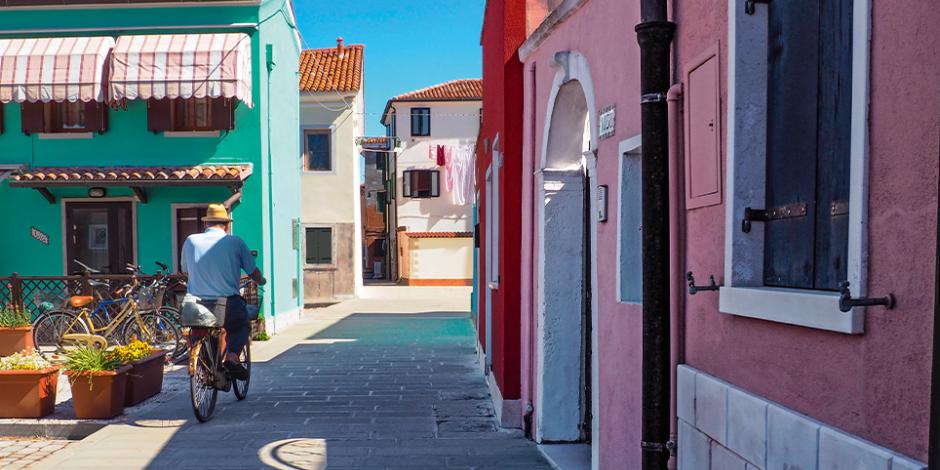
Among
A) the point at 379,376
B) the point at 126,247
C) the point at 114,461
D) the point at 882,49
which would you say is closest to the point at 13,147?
the point at 126,247

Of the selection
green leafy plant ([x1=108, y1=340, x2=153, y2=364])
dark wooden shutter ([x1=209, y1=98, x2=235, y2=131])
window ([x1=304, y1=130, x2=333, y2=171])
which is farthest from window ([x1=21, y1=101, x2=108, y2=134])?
window ([x1=304, y1=130, x2=333, y2=171])

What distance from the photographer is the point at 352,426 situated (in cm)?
703

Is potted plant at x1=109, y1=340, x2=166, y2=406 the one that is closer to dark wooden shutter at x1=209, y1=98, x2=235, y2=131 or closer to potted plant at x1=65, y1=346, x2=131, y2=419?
potted plant at x1=65, y1=346, x2=131, y2=419

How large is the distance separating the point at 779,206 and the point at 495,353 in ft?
17.9

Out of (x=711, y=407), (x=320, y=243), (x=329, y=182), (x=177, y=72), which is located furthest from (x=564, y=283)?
(x=320, y=243)

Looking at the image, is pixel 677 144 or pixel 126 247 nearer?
pixel 677 144

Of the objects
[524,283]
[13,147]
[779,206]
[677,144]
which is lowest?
[524,283]

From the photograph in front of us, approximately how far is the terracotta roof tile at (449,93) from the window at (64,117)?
22958 millimetres

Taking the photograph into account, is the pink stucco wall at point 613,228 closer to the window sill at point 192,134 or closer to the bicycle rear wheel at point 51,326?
the bicycle rear wheel at point 51,326

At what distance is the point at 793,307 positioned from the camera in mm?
2385

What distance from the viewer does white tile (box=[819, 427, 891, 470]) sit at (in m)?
1.93

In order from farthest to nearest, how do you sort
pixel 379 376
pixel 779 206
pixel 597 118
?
pixel 379 376, pixel 597 118, pixel 779 206

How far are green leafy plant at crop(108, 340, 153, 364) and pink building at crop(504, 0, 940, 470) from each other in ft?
16.3

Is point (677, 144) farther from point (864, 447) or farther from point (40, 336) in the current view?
point (40, 336)
